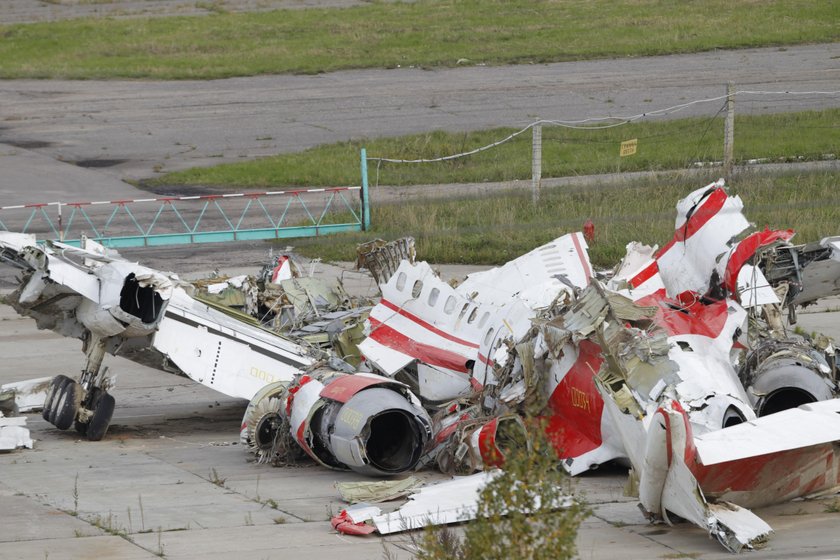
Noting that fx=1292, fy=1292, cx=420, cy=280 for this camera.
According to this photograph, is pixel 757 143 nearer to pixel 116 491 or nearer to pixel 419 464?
pixel 419 464

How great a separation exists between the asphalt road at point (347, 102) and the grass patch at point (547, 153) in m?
1.97

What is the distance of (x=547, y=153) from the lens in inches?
1540

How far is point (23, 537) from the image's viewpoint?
40.9 feet

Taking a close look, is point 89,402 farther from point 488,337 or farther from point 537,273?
point 537,273

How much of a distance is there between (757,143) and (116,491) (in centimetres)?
2736

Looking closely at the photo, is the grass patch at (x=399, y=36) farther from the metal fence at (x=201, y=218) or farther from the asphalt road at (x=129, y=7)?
the metal fence at (x=201, y=218)

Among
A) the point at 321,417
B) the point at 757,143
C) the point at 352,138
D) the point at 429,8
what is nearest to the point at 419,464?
the point at 321,417

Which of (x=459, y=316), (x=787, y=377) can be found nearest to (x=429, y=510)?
(x=787, y=377)

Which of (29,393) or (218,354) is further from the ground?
(218,354)

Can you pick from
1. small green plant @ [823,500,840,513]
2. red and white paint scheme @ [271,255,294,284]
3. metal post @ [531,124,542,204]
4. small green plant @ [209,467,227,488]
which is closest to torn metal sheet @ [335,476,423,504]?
small green plant @ [209,467,227,488]

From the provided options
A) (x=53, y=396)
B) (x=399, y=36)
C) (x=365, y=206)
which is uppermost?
(x=399, y=36)

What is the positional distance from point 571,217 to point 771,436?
2016 centimetres

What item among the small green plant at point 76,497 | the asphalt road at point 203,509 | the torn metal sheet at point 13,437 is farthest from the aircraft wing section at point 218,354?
the small green plant at point 76,497

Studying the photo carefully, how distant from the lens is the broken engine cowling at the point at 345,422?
48.1 feet
